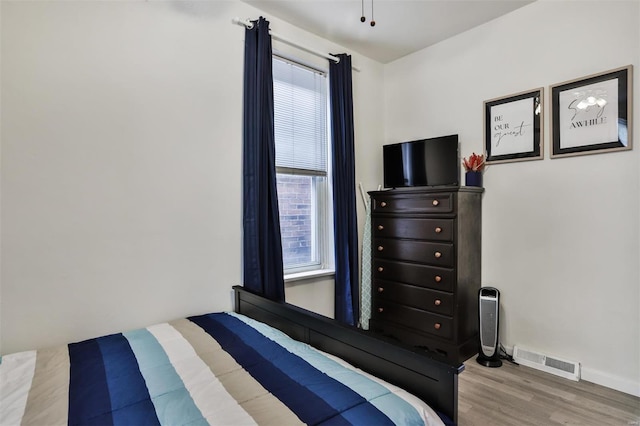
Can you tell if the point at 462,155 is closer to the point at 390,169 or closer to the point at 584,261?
the point at 390,169

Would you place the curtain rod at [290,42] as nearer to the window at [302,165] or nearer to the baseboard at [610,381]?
the window at [302,165]

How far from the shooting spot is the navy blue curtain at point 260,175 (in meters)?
2.45

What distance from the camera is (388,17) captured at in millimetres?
2730

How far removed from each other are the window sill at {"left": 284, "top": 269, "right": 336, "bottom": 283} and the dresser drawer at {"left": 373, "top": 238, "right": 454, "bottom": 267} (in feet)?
1.61

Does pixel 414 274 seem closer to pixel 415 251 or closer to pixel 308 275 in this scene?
pixel 415 251

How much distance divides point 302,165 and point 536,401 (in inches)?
92.3

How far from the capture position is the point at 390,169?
3398 mm

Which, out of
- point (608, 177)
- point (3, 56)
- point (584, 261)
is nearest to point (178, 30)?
point (3, 56)

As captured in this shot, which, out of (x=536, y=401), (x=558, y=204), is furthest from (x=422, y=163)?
(x=536, y=401)

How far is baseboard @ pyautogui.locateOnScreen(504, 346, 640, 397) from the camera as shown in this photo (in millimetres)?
2125

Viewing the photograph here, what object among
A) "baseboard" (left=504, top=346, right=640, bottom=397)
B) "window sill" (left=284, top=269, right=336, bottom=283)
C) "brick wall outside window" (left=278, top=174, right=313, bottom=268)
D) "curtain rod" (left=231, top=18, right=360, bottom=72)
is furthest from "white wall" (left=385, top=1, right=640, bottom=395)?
"brick wall outside window" (left=278, top=174, right=313, bottom=268)

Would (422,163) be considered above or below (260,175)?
above

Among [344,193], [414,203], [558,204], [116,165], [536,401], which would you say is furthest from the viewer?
[344,193]

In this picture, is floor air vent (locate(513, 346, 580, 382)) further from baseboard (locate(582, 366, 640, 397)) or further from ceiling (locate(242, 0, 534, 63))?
ceiling (locate(242, 0, 534, 63))
